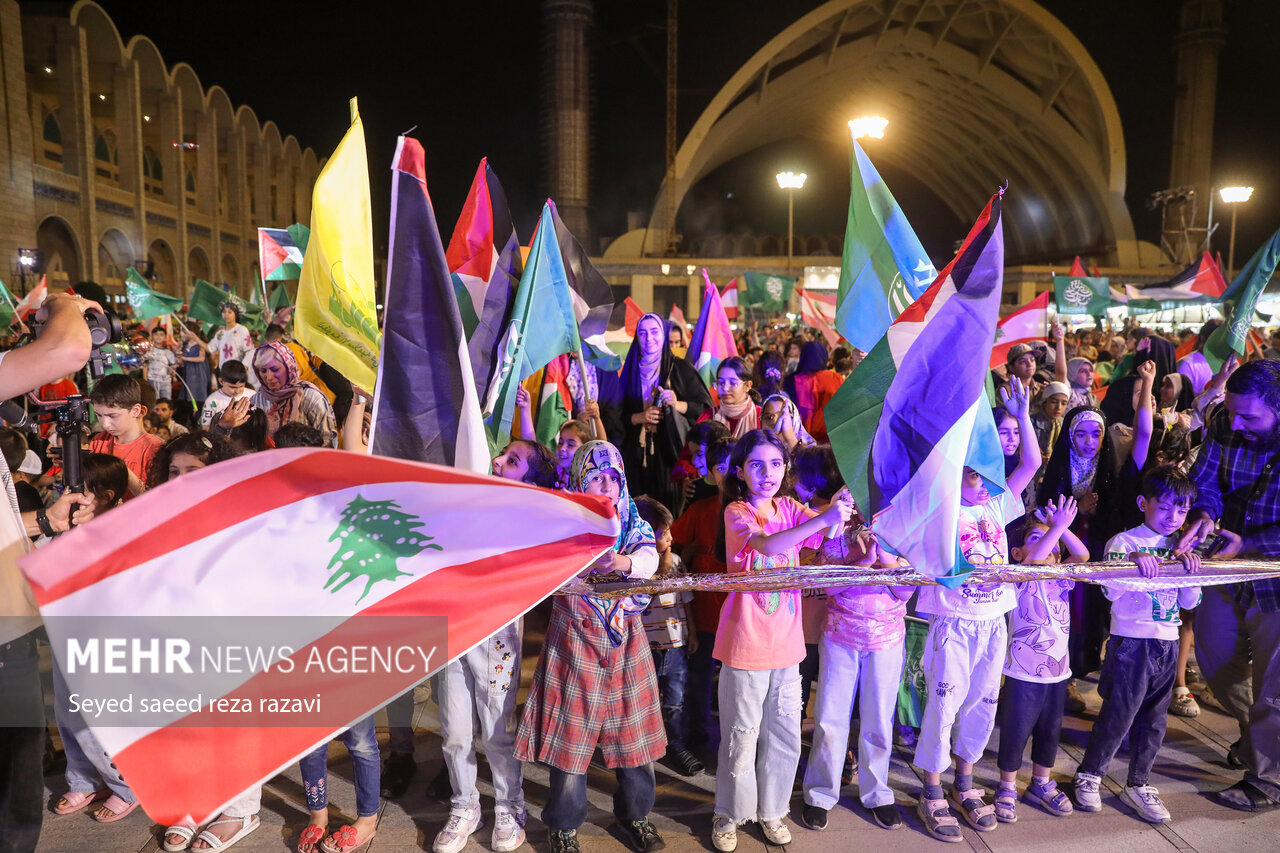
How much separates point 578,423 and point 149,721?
2770mm

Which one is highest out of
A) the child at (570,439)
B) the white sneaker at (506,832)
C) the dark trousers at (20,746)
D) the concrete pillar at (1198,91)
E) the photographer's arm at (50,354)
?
the concrete pillar at (1198,91)

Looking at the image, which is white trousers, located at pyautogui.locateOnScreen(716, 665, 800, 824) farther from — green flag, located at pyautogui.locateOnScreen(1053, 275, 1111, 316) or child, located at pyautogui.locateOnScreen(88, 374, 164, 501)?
green flag, located at pyautogui.locateOnScreen(1053, 275, 1111, 316)

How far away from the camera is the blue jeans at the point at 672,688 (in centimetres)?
396

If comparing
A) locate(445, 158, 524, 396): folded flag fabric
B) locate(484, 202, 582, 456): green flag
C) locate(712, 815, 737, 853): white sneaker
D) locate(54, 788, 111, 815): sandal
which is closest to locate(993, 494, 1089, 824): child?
locate(712, 815, 737, 853): white sneaker

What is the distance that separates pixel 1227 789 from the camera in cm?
362

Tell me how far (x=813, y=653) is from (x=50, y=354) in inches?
129

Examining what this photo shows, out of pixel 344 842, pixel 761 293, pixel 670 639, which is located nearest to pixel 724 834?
pixel 670 639

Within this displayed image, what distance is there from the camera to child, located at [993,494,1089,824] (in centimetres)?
346

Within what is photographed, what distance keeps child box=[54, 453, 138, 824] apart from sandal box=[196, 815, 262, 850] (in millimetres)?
457

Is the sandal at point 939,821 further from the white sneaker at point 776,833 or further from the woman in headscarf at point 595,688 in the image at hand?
the woman in headscarf at point 595,688

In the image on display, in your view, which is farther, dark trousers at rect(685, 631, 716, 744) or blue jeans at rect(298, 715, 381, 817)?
dark trousers at rect(685, 631, 716, 744)

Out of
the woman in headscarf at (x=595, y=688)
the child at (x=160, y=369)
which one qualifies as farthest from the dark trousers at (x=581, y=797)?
the child at (x=160, y=369)

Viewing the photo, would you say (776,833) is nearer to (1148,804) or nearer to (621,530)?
(621,530)

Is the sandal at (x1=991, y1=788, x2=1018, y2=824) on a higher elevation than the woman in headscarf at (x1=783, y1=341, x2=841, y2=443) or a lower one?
lower
